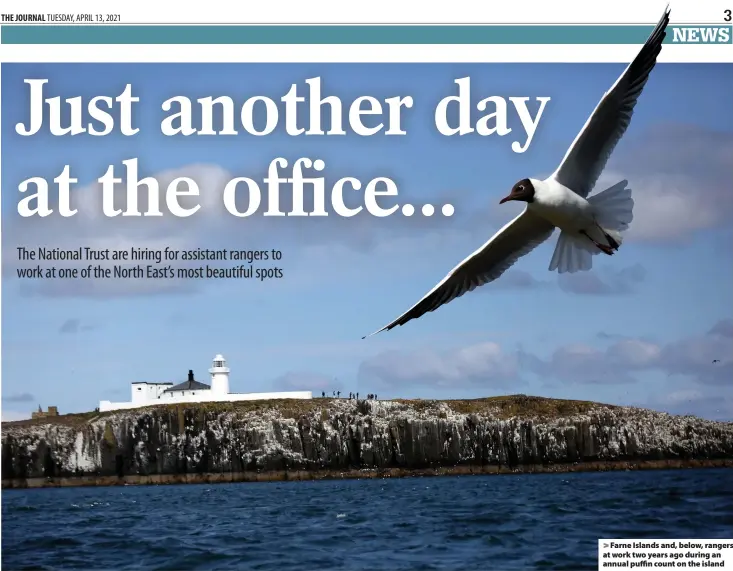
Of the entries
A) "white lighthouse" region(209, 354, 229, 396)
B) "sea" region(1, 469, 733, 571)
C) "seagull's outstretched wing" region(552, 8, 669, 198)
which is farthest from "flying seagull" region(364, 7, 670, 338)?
"white lighthouse" region(209, 354, 229, 396)

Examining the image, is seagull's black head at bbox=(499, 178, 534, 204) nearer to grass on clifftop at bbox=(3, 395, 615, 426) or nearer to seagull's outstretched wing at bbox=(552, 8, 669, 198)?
seagull's outstretched wing at bbox=(552, 8, 669, 198)

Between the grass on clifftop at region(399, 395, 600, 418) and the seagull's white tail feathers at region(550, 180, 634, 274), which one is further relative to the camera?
the grass on clifftop at region(399, 395, 600, 418)

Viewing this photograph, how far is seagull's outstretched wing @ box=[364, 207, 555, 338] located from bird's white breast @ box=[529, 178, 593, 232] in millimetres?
460

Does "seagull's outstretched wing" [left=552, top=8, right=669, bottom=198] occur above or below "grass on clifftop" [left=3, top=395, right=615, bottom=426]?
above

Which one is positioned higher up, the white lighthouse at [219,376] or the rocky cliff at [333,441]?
the white lighthouse at [219,376]

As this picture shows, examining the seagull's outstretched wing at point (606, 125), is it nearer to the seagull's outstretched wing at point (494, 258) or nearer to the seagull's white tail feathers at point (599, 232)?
the seagull's white tail feathers at point (599, 232)

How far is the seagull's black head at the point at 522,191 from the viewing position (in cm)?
1415

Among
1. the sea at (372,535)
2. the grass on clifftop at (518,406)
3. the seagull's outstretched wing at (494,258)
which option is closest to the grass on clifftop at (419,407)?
the grass on clifftop at (518,406)

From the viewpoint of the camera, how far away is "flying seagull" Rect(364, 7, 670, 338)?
13.4 metres

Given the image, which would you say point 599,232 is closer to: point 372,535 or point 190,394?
point 372,535

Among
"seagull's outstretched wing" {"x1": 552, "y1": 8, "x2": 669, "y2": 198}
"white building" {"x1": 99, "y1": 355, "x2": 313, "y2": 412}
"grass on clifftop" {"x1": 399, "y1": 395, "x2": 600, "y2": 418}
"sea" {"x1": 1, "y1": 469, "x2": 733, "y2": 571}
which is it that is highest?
"seagull's outstretched wing" {"x1": 552, "y1": 8, "x2": 669, "y2": 198}

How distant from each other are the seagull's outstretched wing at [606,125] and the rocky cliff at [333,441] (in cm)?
5585

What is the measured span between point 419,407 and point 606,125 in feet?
201
